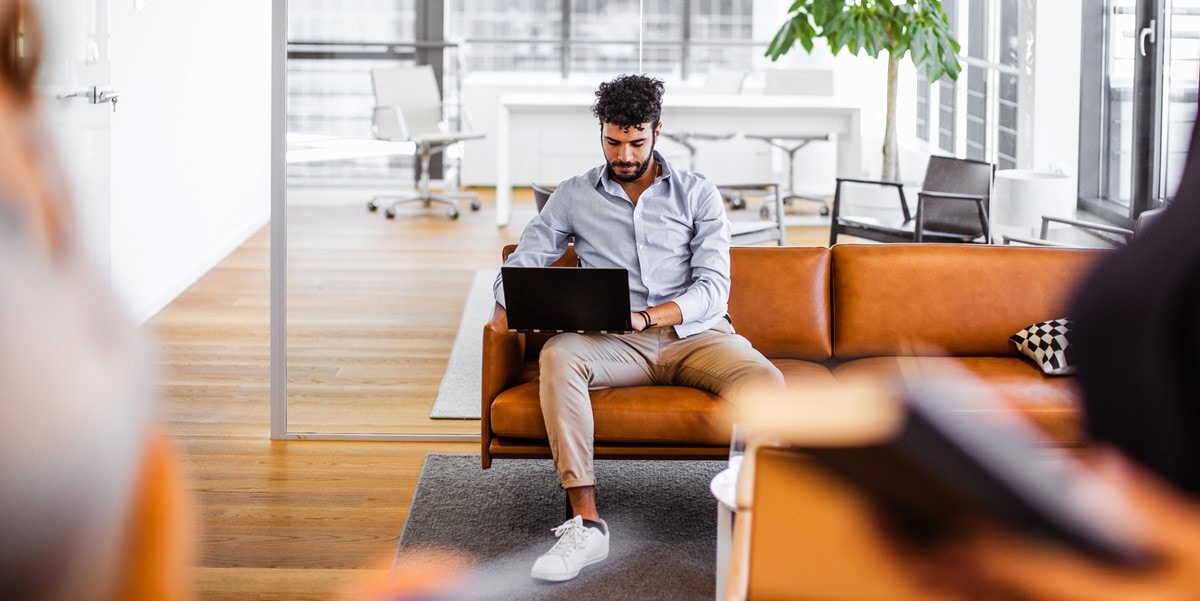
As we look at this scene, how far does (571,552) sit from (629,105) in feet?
4.03

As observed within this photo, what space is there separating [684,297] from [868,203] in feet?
4.06

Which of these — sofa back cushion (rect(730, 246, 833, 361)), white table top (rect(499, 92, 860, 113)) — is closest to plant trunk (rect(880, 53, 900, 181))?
white table top (rect(499, 92, 860, 113))

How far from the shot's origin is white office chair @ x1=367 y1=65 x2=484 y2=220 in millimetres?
3621

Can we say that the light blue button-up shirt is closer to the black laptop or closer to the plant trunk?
the black laptop

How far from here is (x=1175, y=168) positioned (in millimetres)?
529

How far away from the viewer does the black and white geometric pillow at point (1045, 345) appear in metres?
3.21

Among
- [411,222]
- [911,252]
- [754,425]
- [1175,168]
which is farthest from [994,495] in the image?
[411,222]

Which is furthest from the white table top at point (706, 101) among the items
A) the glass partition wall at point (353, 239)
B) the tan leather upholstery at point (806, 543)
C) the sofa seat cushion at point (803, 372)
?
the tan leather upholstery at point (806, 543)

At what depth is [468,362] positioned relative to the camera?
14.8ft

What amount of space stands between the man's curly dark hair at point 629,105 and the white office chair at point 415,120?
1.95 ft

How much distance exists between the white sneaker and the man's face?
974mm

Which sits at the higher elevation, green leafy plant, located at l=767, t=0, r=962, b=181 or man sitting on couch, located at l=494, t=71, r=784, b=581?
green leafy plant, located at l=767, t=0, r=962, b=181

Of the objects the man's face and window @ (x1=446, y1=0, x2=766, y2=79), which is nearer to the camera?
the man's face

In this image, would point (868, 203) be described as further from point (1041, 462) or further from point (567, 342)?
point (1041, 462)
